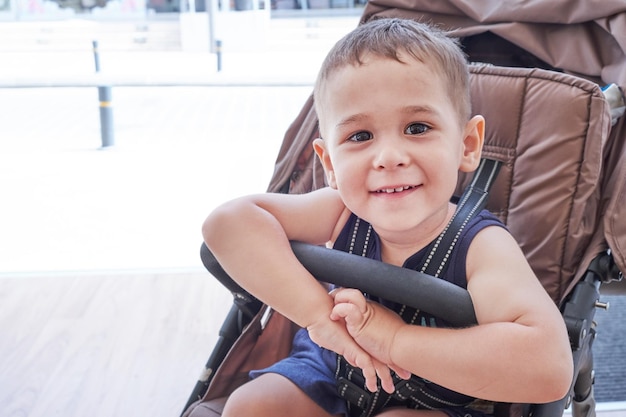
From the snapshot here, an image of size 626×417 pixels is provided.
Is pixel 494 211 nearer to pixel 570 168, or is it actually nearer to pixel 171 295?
pixel 570 168

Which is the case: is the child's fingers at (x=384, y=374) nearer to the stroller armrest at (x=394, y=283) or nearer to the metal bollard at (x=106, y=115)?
the stroller armrest at (x=394, y=283)

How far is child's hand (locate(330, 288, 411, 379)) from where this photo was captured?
88 cm

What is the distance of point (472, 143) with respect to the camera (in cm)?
102

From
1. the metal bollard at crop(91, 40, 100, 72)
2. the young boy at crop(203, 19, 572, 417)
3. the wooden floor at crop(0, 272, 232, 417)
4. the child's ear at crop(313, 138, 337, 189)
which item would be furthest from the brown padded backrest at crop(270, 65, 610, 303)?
the metal bollard at crop(91, 40, 100, 72)

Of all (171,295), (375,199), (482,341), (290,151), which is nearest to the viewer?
(482,341)

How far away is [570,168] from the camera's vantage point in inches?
42.6

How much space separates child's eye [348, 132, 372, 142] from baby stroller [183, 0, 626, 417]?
159 mm

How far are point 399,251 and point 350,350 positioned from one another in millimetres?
200

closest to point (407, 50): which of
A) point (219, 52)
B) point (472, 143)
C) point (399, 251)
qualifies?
point (472, 143)

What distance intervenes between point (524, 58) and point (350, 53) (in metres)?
0.56

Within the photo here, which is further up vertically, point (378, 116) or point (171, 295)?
point (378, 116)

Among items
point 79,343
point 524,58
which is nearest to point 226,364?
point 524,58

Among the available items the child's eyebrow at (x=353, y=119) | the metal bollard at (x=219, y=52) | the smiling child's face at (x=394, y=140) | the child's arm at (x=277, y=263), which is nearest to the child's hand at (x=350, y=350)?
the child's arm at (x=277, y=263)

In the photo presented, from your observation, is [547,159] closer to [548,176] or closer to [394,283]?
[548,176]
